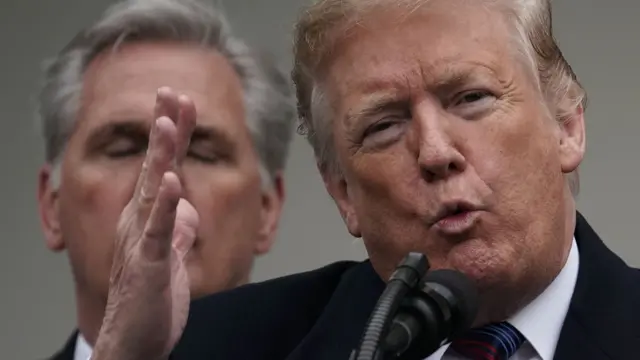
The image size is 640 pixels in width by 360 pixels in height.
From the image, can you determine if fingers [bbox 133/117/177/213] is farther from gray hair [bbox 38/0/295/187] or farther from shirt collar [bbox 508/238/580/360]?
gray hair [bbox 38/0/295/187]

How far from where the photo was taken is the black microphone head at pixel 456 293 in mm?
1462

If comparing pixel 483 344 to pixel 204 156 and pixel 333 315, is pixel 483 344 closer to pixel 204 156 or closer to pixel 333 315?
pixel 333 315

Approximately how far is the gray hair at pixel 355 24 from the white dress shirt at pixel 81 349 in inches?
26.1

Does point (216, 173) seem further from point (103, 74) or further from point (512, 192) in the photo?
point (512, 192)

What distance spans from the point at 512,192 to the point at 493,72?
189mm

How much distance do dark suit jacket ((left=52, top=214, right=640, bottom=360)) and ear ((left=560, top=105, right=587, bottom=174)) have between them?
0.15 meters

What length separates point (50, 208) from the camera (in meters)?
2.51

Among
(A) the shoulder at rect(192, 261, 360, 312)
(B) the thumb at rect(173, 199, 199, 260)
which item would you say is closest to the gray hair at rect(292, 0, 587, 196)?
(A) the shoulder at rect(192, 261, 360, 312)

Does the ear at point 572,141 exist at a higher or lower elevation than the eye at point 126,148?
lower

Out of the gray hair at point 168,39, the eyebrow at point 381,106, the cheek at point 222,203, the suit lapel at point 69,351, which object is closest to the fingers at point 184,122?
the eyebrow at point 381,106

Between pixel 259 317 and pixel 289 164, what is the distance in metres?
1.04

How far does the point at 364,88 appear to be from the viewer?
1.86 m

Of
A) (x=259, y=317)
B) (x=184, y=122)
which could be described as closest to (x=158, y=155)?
(x=184, y=122)

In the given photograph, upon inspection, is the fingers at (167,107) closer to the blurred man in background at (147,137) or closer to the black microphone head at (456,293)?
the black microphone head at (456,293)
